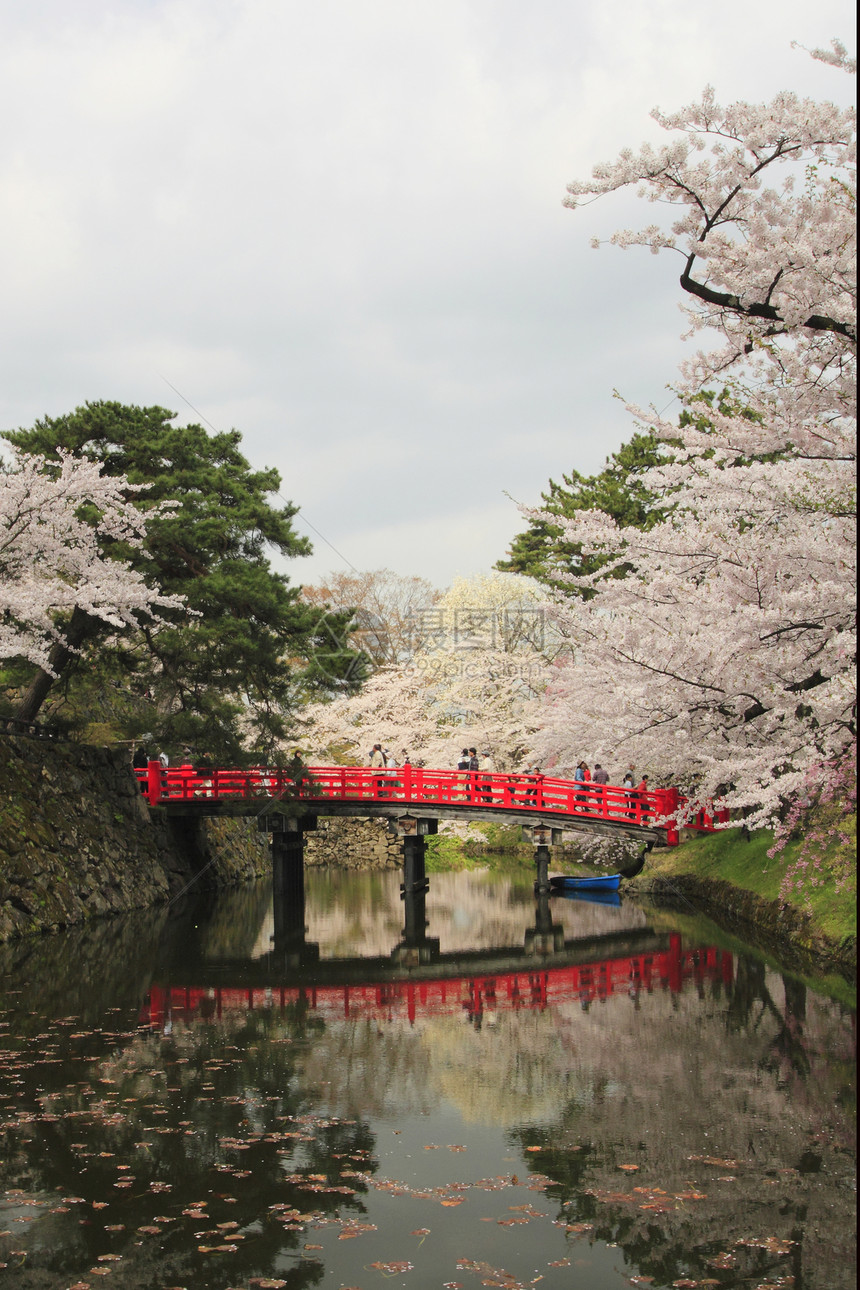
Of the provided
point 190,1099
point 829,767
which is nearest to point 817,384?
point 829,767

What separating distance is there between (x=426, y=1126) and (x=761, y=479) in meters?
6.25

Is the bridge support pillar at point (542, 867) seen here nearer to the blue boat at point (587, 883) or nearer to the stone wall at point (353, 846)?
the blue boat at point (587, 883)

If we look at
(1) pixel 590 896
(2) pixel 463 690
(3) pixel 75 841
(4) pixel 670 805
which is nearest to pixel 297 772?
(3) pixel 75 841

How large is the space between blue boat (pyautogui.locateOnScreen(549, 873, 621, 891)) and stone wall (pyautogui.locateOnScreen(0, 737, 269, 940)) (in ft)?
29.0

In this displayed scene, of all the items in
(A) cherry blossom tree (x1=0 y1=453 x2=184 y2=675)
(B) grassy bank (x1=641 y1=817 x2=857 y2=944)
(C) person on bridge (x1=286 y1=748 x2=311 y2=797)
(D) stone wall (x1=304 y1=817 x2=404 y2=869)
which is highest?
(A) cherry blossom tree (x1=0 y1=453 x2=184 y2=675)

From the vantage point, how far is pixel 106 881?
2028 cm

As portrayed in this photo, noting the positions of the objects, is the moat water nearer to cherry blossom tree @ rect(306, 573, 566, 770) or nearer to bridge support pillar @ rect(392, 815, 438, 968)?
bridge support pillar @ rect(392, 815, 438, 968)

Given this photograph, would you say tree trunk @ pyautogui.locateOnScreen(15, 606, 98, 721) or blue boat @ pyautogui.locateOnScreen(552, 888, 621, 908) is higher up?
tree trunk @ pyautogui.locateOnScreen(15, 606, 98, 721)

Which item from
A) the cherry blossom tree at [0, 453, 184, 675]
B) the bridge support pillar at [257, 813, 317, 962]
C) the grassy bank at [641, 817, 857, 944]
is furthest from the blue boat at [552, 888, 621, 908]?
the cherry blossom tree at [0, 453, 184, 675]

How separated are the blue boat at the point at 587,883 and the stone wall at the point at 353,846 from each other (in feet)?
34.8

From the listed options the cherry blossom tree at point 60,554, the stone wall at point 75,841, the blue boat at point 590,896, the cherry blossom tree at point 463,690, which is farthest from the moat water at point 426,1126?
the cherry blossom tree at point 463,690

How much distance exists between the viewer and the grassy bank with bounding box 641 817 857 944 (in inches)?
517

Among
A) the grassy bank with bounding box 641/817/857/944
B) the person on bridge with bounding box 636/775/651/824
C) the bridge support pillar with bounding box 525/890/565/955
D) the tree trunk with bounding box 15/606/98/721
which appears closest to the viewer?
the grassy bank with bounding box 641/817/857/944

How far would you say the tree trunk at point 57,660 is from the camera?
65.3ft
